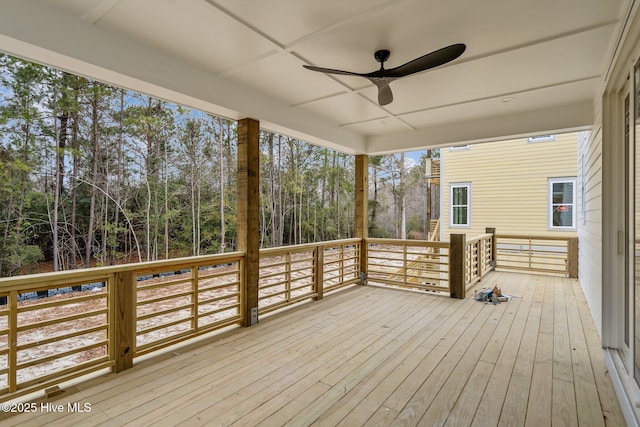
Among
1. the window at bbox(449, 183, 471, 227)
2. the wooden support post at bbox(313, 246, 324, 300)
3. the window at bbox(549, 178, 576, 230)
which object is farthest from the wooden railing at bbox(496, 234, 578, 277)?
the wooden support post at bbox(313, 246, 324, 300)

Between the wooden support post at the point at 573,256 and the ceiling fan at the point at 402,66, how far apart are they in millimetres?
5527

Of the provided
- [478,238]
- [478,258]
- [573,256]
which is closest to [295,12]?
[478,238]

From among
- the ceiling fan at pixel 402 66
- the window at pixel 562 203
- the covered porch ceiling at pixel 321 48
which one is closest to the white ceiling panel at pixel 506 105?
the covered porch ceiling at pixel 321 48

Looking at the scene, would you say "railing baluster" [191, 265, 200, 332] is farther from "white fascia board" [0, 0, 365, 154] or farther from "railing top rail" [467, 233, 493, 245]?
"railing top rail" [467, 233, 493, 245]

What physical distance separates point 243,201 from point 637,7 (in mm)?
3408

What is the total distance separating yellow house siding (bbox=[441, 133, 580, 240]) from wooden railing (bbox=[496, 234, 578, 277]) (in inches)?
10.2

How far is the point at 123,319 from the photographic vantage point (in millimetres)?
2580

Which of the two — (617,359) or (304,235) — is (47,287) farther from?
(304,235)

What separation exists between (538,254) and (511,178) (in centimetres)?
186

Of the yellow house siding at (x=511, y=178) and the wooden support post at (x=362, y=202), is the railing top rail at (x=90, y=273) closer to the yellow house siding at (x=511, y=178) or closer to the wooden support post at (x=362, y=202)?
the wooden support post at (x=362, y=202)

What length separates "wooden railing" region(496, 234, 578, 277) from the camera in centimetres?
614

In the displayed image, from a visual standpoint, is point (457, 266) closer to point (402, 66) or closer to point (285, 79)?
point (402, 66)

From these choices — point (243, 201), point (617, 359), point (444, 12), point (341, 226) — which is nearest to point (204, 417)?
point (243, 201)

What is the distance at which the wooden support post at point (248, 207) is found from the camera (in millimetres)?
3555
